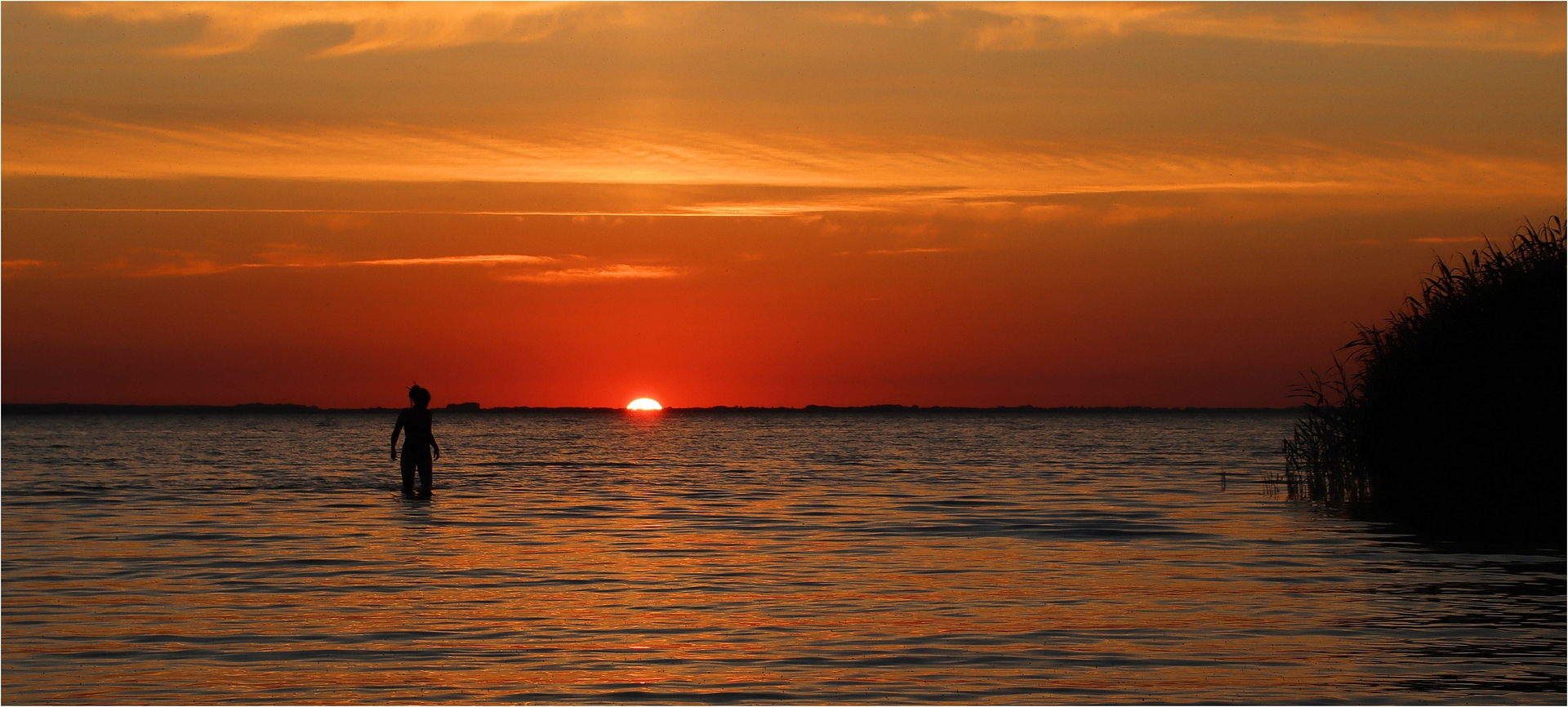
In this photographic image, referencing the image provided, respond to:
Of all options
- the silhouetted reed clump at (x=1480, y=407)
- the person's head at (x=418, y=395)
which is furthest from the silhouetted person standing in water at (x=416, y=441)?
the silhouetted reed clump at (x=1480, y=407)

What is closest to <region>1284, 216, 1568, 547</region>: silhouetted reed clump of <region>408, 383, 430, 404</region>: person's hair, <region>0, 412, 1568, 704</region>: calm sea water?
<region>0, 412, 1568, 704</region>: calm sea water

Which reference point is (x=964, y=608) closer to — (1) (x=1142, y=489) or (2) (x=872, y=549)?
(2) (x=872, y=549)

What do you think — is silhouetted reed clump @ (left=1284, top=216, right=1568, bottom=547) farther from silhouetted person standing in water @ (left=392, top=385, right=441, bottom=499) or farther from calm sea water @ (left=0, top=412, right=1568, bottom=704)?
silhouetted person standing in water @ (left=392, top=385, right=441, bottom=499)

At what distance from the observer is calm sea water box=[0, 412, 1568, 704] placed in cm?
1046

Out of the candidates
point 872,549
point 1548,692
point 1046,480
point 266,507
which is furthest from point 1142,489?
point 1548,692

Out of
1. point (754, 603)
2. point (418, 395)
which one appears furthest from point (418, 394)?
point (754, 603)

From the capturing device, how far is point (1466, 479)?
21.3m

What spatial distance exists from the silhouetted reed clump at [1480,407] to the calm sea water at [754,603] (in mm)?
1225

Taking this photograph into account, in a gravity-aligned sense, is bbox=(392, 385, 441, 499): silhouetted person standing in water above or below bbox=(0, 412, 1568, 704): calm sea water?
above

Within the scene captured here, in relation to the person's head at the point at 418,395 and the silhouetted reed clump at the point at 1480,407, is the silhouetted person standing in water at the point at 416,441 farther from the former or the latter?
the silhouetted reed clump at the point at 1480,407

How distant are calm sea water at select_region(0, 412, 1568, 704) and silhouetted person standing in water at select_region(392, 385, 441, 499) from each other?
692mm

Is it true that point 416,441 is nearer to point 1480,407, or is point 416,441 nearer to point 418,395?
point 418,395

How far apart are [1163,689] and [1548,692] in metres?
2.48

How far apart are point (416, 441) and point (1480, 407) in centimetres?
1733
